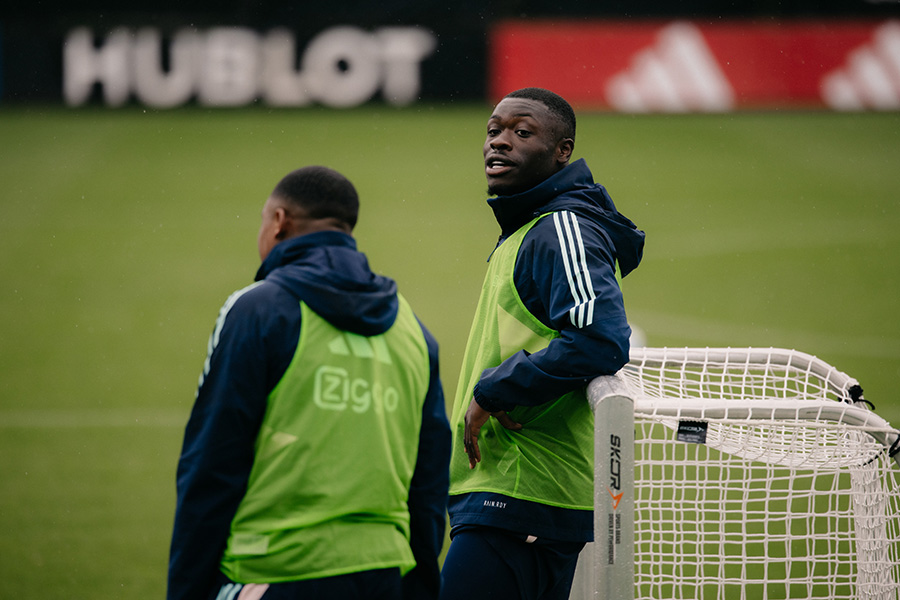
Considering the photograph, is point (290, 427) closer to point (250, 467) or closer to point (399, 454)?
point (250, 467)

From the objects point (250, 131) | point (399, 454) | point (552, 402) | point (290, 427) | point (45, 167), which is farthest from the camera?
point (250, 131)

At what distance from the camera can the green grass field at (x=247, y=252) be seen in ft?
23.9

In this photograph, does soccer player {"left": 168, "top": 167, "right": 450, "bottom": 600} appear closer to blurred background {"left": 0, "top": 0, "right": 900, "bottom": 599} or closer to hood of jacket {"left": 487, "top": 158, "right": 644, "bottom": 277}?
hood of jacket {"left": 487, "top": 158, "right": 644, "bottom": 277}

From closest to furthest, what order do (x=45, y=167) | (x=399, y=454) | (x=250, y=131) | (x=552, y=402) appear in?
1. (x=399, y=454)
2. (x=552, y=402)
3. (x=45, y=167)
4. (x=250, y=131)

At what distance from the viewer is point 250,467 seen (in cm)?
241

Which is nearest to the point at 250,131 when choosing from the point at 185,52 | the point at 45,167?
the point at 185,52

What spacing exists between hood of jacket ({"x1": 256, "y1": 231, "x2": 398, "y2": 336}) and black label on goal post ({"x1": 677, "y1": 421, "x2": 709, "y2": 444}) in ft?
2.67

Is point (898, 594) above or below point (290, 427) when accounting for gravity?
below

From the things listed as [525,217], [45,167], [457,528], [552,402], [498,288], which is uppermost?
[525,217]

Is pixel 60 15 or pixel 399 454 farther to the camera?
pixel 60 15

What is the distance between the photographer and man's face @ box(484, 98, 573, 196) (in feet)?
10.7

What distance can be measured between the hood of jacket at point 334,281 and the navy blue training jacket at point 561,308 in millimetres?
→ 515

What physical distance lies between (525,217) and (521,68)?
19.7m

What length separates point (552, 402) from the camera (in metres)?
3.09
